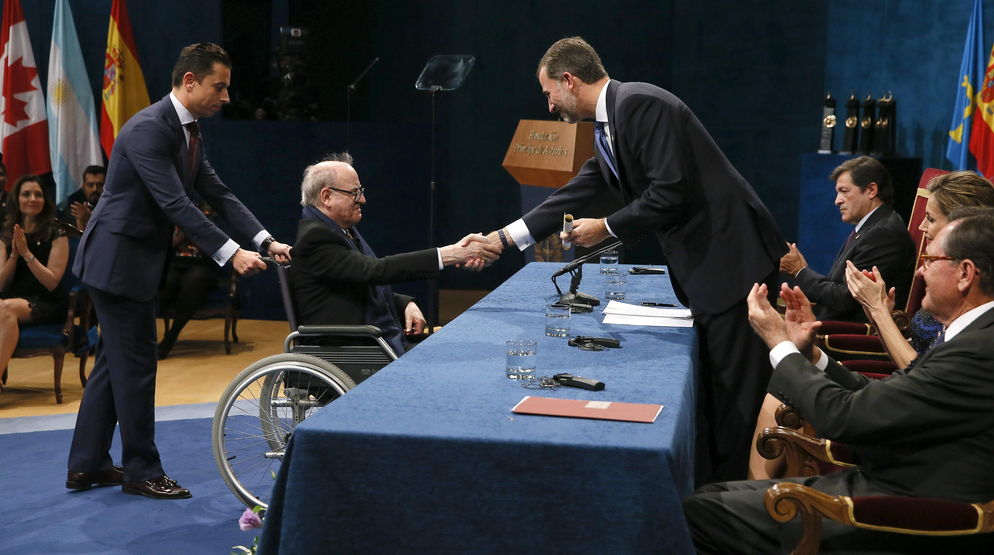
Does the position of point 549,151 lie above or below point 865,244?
above

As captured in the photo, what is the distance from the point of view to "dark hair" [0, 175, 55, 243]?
5395 mm

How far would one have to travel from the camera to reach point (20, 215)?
5434mm

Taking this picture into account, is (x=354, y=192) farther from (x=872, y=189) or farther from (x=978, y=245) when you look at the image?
(x=978, y=245)

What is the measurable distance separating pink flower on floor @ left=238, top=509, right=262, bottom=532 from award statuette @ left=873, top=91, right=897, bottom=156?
4.25m

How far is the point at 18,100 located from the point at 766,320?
265 inches

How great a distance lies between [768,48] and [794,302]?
224 inches

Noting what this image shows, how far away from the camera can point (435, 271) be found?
3520 millimetres

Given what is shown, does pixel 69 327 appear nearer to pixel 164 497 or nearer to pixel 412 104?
pixel 164 497

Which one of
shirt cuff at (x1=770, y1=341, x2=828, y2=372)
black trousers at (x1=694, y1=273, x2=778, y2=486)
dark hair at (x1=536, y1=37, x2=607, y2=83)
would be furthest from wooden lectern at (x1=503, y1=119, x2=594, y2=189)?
shirt cuff at (x1=770, y1=341, x2=828, y2=372)

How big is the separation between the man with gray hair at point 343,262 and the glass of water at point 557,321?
467 mm

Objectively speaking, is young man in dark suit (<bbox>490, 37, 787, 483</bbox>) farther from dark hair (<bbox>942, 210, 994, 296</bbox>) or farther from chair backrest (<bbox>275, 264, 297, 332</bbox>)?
dark hair (<bbox>942, 210, 994, 296</bbox>)

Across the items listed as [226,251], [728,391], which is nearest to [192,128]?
[226,251]

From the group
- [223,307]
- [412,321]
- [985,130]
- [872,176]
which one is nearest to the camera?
[412,321]

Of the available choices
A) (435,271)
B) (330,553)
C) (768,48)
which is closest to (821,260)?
(768,48)
